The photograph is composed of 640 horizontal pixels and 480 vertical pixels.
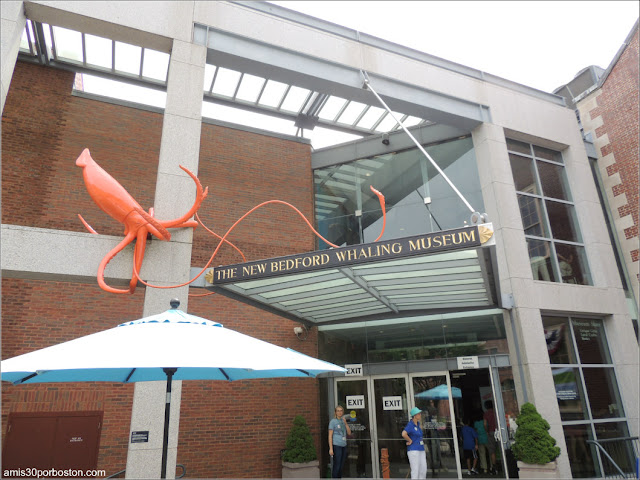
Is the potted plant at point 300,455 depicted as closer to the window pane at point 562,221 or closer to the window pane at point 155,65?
the window pane at point 562,221

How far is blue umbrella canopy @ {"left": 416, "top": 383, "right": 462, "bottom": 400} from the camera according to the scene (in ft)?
36.7

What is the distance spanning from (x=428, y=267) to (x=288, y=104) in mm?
9232

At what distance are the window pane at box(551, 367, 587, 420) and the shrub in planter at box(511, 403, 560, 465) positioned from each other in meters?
1.91

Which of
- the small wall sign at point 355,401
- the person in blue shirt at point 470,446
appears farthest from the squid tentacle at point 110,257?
the person in blue shirt at point 470,446

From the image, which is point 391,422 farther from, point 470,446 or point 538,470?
point 538,470

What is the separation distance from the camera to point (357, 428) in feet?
39.2

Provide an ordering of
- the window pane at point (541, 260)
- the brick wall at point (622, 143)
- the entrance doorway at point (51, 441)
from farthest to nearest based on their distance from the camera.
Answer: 1. the brick wall at point (622, 143)
2. the window pane at point (541, 260)
3. the entrance doorway at point (51, 441)

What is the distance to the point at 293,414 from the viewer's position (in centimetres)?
1242

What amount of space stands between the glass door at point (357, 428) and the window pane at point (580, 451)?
4.53 m

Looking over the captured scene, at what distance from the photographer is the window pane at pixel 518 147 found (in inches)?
526

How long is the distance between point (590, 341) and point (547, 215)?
3532mm

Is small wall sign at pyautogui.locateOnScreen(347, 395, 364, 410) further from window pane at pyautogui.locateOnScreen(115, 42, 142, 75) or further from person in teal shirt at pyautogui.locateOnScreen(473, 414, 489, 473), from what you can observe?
window pane at pyautogui.locateOnScreen(115, 42, 142, 75)

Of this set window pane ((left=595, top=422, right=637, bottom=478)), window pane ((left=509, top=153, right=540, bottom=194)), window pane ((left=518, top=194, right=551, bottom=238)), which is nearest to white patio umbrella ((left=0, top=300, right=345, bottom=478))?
window pane ((left=595, top=422, right=637, bottom=478))

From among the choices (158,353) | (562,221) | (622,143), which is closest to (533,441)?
(562,221)
